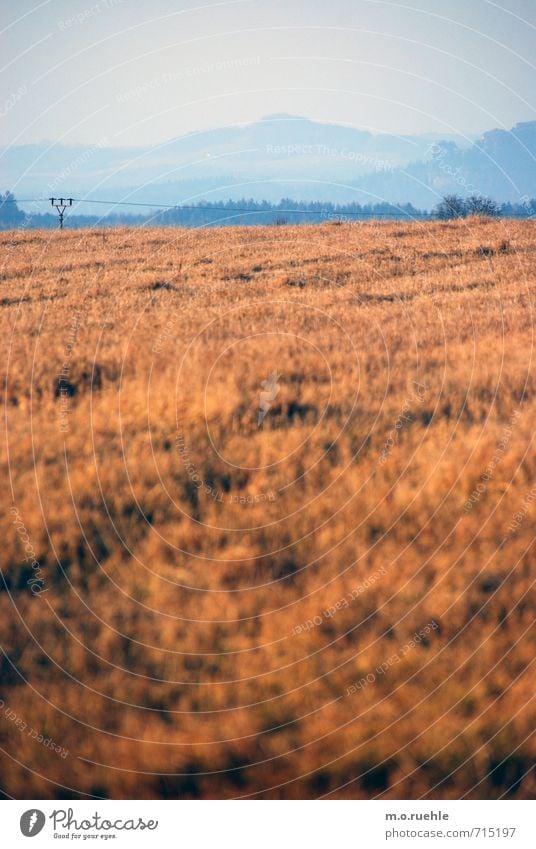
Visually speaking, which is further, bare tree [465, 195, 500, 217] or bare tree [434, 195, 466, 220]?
bare tree [465, 195, 500, 217]

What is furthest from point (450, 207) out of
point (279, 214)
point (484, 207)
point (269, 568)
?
point (269, 568)

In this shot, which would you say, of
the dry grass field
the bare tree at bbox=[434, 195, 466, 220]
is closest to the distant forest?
the bare tree at bbox=[434, 195, 466, 220]

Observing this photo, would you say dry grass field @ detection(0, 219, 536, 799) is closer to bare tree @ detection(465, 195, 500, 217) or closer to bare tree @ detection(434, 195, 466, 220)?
bare tree @ detection(434, 195, 466, 220)

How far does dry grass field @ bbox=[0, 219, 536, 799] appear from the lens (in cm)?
428

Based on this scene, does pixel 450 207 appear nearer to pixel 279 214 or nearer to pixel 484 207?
pixel 484 207

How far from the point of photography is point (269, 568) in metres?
5.81

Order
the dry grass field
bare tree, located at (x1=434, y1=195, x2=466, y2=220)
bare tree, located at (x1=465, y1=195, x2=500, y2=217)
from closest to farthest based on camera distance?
the dry grass field < bare tree, located at (x1=434, y1=195, x2=466, y2=220) < bare tree, located at (x1=465, y1=195, x2=500, y2=217)

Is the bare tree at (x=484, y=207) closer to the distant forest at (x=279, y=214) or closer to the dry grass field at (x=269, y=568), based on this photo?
the distant forest at (x=279, y=214)

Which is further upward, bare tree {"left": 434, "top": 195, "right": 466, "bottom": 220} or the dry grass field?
bare tree {"left": 434, "top": 195, "right": 466, "bottom": 220}

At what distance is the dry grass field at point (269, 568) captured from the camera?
4.28 meters

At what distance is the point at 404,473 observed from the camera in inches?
278

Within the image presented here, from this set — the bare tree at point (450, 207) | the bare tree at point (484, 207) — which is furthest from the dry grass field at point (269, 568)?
the bare tree at point (484, 207)

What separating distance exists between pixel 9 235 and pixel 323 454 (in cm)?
3087

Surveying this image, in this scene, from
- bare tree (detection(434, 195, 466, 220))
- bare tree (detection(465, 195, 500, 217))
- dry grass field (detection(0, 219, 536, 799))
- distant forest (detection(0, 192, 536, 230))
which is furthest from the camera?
bare tree (detection(465, 195, 500, 217))
